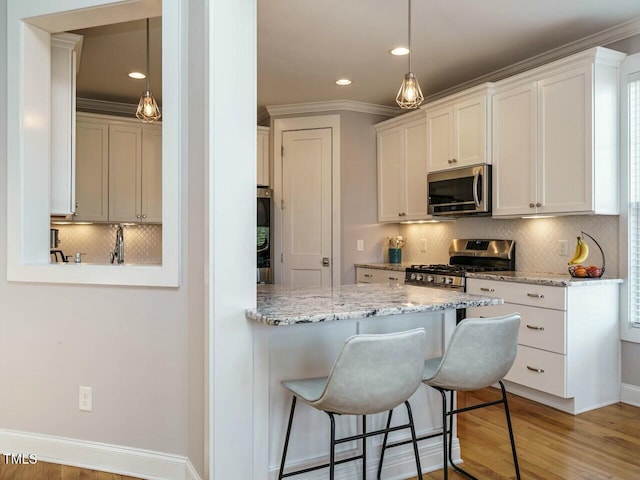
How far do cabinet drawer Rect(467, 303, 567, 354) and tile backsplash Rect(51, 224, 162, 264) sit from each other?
381cm

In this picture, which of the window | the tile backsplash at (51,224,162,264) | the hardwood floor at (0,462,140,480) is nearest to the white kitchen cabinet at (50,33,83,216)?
the hardwood floor at (0,462,140,480)

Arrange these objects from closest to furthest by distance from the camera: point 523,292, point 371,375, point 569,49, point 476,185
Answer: point 371,375 → point 523,292 → point 569,49 → point 476,185


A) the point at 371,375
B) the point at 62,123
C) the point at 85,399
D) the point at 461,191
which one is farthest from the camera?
the point at 461,191

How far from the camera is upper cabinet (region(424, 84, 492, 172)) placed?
13.1 ft

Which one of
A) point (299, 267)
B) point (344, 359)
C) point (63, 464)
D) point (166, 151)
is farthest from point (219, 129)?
point (299, 267)

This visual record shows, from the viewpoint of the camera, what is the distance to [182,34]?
2270mm

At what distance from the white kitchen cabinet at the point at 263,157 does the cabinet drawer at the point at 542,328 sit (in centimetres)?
304

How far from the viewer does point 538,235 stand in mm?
3936

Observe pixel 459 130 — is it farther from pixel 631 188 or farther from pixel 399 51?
pixel 631 188

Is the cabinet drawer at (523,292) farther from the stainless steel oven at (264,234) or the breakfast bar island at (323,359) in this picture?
the stainless steel oven at (264,234)

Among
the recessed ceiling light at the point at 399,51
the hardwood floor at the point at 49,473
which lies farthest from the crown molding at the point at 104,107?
the hardwood floor at the point at 49,473

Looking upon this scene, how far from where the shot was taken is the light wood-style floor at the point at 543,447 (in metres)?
2.37

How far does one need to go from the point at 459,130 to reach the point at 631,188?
1.42 meters

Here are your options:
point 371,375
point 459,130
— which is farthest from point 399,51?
point 371,375
